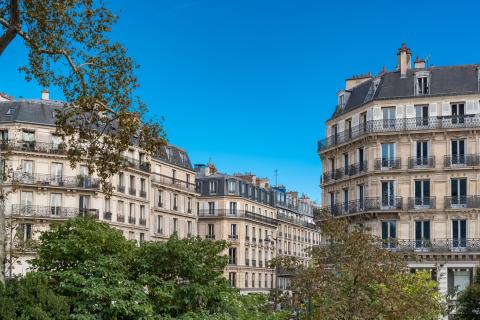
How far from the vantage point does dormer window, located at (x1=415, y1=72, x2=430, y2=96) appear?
172 feet

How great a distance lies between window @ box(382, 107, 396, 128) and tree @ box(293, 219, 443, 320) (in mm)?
26177

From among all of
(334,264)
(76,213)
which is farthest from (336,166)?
(334,264)

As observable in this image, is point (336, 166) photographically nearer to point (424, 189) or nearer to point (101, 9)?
point (424, 189)

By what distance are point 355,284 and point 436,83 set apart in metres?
30.6

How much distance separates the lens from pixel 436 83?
5234 cm

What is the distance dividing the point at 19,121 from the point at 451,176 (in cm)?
3308

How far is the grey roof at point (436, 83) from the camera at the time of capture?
169 feet

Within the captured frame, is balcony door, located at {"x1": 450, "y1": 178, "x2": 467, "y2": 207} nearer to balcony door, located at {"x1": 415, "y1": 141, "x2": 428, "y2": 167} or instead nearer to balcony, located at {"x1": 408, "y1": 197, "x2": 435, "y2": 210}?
balcony, located at {"x1": 408, "y1": 197, "x2": 435, "y2": 210}

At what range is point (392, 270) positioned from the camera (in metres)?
25.5

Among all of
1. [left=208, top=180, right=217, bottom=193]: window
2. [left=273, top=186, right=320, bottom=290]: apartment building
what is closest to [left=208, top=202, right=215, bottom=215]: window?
[left=208, top=180, right=217, bottom=193]: window

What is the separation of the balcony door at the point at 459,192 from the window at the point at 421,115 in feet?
13.8

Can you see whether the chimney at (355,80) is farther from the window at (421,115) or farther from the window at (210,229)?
the window at (210,229)

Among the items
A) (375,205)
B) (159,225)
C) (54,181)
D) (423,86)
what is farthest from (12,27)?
(159,225)

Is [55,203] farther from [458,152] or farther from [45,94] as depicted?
[458,152]
